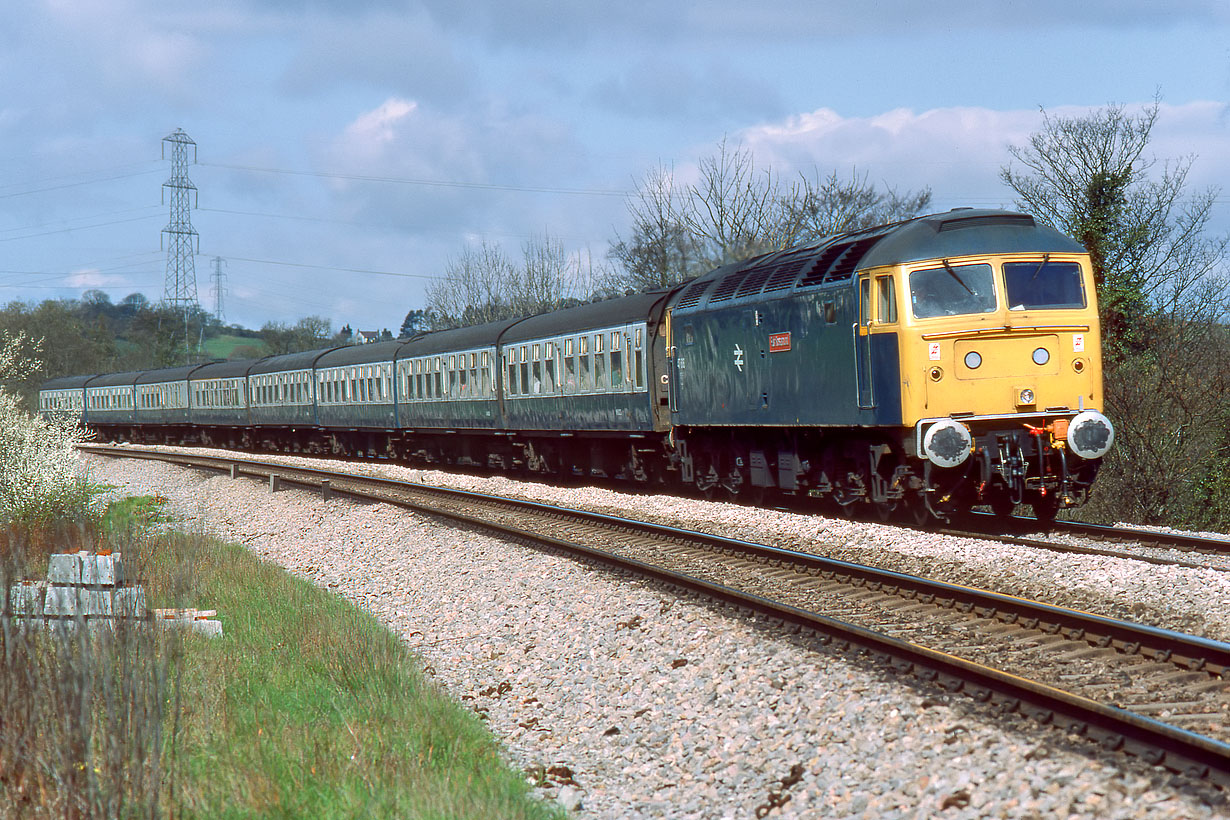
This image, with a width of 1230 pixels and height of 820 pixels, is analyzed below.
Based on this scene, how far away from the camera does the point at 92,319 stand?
105 m

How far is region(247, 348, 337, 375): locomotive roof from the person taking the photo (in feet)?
126

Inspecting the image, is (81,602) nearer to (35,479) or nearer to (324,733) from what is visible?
(324,733)

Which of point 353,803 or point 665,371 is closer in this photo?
point 353,803

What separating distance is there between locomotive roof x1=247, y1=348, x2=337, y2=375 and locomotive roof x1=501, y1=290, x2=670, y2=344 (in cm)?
1487

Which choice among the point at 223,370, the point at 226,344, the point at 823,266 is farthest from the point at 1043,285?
the point at 226,344

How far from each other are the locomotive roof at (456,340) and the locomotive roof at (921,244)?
499 inches

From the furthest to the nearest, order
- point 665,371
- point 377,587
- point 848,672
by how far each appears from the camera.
Result: point 665,371
point 377,587
point 848,672

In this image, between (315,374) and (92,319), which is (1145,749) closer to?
(315,374)

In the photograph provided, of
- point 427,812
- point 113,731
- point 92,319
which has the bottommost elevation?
point 427,812

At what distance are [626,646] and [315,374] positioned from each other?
30.9 m

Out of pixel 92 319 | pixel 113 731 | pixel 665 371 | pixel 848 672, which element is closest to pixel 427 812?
pixel 113 731

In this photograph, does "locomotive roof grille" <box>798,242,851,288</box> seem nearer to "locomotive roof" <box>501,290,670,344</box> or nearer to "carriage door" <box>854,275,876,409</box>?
"carriage door" <box>854,275,876,409</box>

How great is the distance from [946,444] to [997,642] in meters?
4.90

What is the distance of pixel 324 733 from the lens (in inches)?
247
